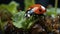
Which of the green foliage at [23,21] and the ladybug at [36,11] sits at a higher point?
the ladybug at [36,11]

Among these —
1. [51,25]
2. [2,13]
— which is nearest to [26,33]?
[51,25]

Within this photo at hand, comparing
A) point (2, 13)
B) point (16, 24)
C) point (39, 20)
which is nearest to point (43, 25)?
point (39, 20)

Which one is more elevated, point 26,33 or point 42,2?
point 42,2

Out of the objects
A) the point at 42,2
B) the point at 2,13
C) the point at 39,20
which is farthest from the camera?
the point at 2,13

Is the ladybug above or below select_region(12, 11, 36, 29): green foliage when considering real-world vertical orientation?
above

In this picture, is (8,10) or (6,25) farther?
(8,10)

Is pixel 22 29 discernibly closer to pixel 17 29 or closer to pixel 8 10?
pixel 17 29

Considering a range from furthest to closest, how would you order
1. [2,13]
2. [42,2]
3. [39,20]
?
1. [2,13]
2. [42,2]
3. [39,20]

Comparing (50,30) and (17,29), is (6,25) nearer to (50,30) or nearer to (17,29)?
(17,29)

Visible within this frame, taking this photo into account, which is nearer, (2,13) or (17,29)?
(17,29)
